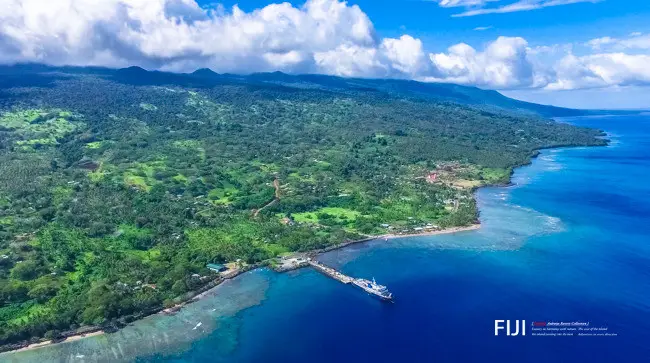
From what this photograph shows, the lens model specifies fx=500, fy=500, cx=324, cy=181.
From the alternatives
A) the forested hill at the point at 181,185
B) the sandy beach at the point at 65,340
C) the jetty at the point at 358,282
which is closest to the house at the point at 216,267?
the forested hill at the point at 181,185

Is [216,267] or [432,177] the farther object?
[432,177]

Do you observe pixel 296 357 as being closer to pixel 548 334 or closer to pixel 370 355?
pixel 370 355

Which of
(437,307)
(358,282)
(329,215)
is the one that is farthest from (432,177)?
(437,307)

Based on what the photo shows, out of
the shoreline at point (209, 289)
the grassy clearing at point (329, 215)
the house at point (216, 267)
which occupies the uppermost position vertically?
the grassy clearing at point (329, 215)

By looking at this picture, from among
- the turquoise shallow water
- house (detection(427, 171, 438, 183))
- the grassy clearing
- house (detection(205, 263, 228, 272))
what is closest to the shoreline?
the turquoise shallow water

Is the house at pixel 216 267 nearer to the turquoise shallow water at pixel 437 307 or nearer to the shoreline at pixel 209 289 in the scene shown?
the shoreline at pixel 209 289

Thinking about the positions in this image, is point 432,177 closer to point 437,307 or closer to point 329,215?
point 329,215
